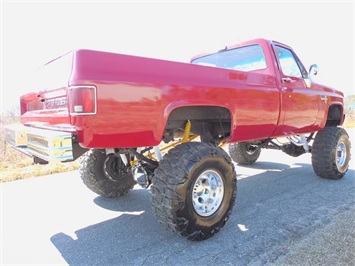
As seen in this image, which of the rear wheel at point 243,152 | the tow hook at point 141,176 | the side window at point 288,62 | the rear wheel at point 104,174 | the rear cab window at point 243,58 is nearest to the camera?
the tow hook at point 141,176

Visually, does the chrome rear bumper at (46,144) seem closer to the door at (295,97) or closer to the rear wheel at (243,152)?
the door at (295,97)

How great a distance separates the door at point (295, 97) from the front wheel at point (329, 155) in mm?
Answer: 374

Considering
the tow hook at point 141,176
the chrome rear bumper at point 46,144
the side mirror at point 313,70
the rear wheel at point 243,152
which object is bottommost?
the rear wheel at point 243,152

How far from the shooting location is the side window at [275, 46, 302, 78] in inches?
169

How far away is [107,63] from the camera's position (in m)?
2.30

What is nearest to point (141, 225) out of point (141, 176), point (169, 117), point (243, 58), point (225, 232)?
point (141, 176)

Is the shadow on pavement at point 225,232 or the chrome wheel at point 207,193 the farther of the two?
the chrome wheel at point 207,193

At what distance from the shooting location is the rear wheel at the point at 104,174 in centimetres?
388

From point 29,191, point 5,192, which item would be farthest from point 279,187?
point 5,192

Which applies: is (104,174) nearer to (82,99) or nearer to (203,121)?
(203,121)

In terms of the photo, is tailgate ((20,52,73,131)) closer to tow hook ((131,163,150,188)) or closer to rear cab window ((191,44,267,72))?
tow hook ((131,163,150,188))

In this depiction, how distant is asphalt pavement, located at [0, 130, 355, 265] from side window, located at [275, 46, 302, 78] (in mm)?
1813

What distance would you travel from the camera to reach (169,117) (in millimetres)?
2928

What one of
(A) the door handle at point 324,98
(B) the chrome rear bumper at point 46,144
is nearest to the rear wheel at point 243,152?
(A) the door handle at point 324,98
